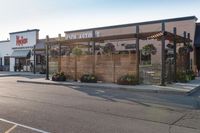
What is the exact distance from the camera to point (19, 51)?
4750 centimetres

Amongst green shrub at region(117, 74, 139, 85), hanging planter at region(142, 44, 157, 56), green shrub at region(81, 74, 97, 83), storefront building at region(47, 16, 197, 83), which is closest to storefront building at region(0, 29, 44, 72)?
storefront building at region(47, 16, 197, 83)

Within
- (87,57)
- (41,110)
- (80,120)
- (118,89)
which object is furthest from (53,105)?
(87,57)

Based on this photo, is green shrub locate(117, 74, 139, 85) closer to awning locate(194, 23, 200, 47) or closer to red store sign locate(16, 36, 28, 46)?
awning locate(194, 23, 200, 47)

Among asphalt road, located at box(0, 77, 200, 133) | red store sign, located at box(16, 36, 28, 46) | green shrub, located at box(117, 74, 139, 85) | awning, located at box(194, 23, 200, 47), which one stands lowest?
asphalt road, located at box(0, 77, 200, 133)

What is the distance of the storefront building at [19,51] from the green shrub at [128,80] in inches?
996

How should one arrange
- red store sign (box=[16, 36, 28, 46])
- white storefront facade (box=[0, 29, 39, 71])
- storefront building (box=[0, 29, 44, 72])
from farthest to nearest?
red store sign (box=[16, 36, 28, 46]) → white storefront facade (box=[0, 29, 39, 71]) → storefront building (box=[0, 29, 44, 72])

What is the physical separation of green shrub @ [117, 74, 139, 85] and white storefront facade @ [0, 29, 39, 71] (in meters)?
27.0

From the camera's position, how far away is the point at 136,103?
1244cm

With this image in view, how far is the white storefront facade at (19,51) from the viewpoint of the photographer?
149 ft

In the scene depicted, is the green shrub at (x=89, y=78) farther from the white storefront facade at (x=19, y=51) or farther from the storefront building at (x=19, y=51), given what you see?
the white storefront facade at (x=19, y=51)

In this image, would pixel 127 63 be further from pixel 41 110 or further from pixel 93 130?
pixel 93 130

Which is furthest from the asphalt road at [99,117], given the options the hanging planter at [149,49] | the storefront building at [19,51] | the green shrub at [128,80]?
the storefront building at [19,51]

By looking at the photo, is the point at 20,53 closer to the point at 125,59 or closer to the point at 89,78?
the point at 89,78

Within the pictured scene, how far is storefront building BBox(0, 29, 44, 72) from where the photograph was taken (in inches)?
1783
